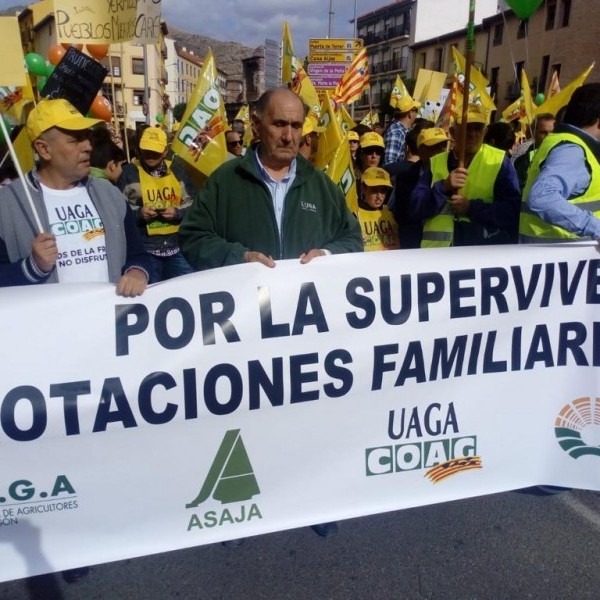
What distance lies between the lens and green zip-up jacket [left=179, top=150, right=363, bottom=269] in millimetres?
2902

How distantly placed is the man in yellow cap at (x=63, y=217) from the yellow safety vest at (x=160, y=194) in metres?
2.48

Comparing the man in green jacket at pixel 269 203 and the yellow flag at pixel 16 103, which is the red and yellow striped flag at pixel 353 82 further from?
the man in green jacket at pixel 269 203

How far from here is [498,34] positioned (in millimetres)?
45312

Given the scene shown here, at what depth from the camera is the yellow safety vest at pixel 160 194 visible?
532 cm

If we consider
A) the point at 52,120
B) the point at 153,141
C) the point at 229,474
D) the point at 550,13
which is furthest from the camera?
the point at 550,13

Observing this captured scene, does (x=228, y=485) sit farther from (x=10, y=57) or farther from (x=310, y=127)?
(x=310, y=127)

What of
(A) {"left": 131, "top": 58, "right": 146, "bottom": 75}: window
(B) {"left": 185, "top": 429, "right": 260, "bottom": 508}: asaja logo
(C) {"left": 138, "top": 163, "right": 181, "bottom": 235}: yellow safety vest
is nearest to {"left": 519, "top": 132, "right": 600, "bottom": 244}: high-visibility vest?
(B) {"left": 185, "top": 429, "right": 260, "bottom": 508}: asaja logo

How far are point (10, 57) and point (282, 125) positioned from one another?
126 cm

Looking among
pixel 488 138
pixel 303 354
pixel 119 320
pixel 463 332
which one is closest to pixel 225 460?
pixel 303 354

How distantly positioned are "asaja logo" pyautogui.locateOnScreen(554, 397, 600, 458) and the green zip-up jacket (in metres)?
1.17

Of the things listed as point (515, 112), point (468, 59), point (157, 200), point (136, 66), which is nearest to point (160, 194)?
point (157, 200)

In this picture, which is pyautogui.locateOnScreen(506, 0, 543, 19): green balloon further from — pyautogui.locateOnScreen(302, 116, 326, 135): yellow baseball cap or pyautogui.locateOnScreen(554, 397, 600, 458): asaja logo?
pyautogui.locateOnScreen(554, 397, 600, 458): asaja logo

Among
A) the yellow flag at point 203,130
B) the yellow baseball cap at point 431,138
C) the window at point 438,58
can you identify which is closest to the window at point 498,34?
the window at point 438,58

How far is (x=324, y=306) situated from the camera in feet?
8.21
